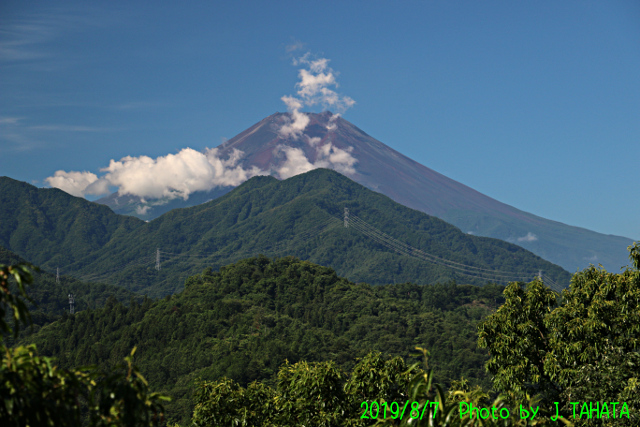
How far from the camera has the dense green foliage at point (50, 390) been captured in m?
5.90

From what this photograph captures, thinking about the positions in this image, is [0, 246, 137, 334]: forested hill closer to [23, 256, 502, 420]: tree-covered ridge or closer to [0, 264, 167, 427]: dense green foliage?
[23, 256, 502, 420]: tree-covered ridge

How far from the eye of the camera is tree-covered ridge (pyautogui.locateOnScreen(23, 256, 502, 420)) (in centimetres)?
7775

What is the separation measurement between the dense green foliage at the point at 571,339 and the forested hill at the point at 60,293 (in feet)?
380

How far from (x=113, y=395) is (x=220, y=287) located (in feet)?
346

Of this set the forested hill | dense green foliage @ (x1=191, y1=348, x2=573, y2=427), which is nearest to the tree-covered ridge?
the forested hill

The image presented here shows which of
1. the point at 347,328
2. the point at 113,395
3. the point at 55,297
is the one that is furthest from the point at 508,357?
the point at 55,297

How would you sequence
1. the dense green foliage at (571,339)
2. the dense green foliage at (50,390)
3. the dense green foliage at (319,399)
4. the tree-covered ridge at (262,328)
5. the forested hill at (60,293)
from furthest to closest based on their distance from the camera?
A: the forested hill at (60,293), the tree-covered ridge at (262,328), the dense green foliage at (571,339), the dense green foliage at (319,399), the dense green foliage at (50,390)

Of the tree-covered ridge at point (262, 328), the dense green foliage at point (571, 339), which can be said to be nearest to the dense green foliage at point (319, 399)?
the dense green foliage at point (571, 339)

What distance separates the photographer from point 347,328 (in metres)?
103

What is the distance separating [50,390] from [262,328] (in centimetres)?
8580

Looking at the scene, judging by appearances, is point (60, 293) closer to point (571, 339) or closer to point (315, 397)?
point (315, 397)

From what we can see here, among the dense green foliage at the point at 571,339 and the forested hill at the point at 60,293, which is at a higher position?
the dense green foliage at the point at 571,339

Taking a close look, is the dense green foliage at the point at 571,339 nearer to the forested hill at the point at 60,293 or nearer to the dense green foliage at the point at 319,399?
the dense green foliage at the point at 319,399

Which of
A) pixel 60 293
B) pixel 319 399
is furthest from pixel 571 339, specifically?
pixel 60 293
